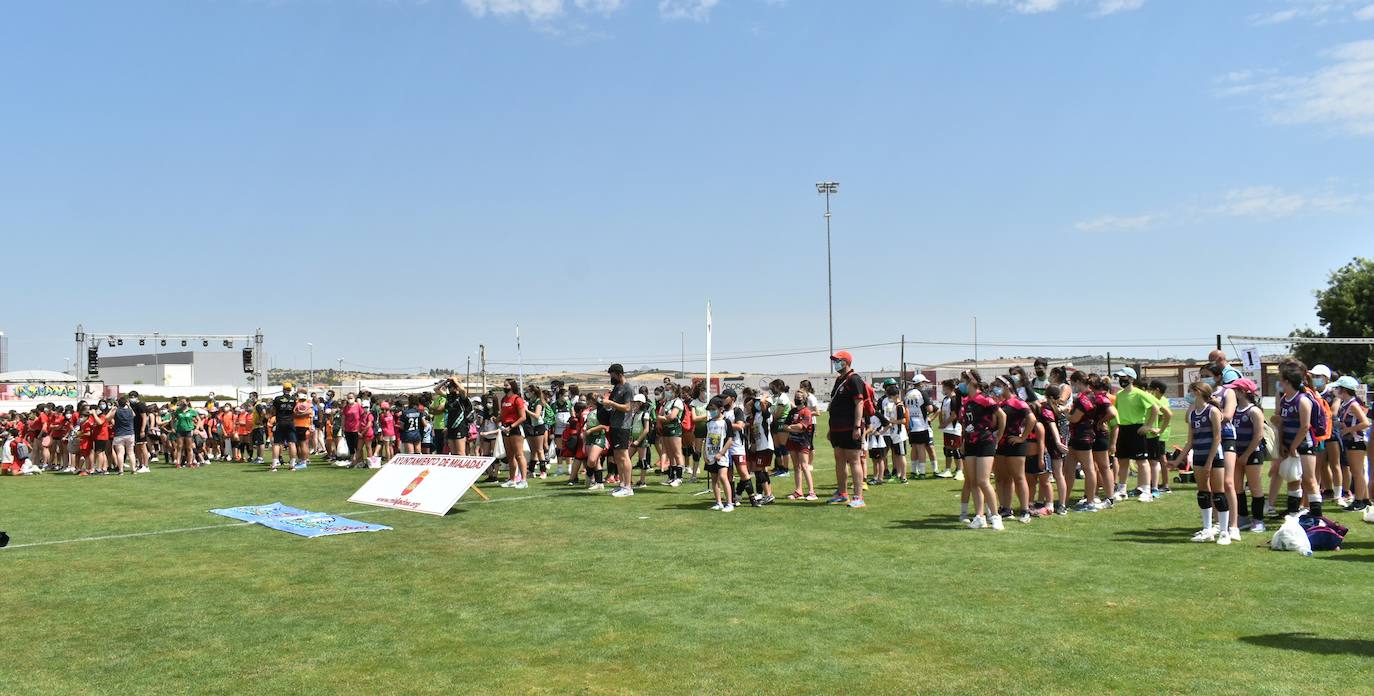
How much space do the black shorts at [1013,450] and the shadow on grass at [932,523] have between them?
36.2 inches

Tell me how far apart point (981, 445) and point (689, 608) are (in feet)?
14.8

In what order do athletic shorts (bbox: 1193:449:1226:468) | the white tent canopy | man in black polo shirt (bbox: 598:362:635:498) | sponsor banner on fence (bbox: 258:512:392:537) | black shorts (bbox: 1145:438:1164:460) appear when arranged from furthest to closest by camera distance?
the white tent canopy < man in black polo shirt (bbox: 598:362:635:498) < black shorts (bbox: 1145:438:1164:460) < sponsor banner on fence (bbox: 258:512:392:537) < athletic shorts (bbox: 1193:449:1226:468)

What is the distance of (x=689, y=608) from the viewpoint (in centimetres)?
677

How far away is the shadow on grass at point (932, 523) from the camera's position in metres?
10.5

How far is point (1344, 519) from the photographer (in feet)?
34.3

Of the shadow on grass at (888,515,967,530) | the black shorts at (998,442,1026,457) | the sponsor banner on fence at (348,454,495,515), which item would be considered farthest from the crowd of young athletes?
the sponsor banner on fence at (348,454,495,515)

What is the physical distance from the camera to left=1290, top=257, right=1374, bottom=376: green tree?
50.5 meters

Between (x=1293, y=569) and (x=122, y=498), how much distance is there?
15.8 m

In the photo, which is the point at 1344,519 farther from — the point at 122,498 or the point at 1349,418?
the point at 122,498

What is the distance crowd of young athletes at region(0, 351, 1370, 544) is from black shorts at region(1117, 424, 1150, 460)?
0.03 meters

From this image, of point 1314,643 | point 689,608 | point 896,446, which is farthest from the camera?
point 896,446

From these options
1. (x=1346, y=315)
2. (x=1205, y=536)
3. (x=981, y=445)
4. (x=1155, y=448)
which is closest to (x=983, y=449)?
(x=981, y=445)

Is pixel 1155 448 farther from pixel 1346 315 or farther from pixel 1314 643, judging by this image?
pixel 1346 315

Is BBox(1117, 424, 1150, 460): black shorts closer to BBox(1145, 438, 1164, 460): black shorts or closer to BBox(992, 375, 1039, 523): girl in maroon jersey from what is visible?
BBox(1145, 438, 1164, 460): black shorts
